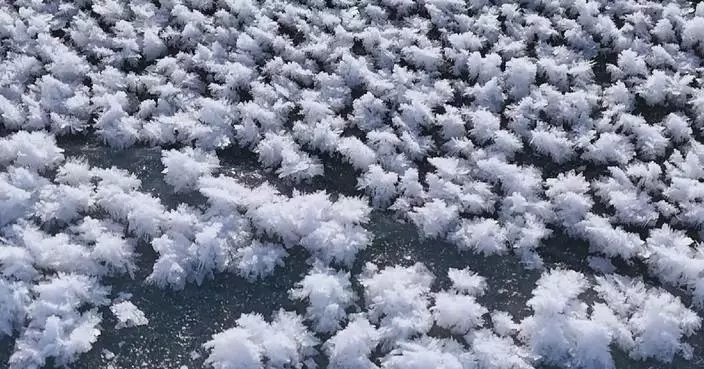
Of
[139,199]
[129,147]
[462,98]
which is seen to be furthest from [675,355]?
[129,147]

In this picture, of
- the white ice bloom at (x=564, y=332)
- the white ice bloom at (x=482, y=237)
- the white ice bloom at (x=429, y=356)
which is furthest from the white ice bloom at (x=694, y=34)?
the white ice bloom at (x=429, y=356)

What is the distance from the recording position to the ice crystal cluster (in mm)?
3578

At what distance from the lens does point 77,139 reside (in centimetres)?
438

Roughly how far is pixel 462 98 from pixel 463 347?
182 cm

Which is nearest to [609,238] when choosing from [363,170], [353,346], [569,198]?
[569,198]

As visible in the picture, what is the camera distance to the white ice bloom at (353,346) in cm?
344

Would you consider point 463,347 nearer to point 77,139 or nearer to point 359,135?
point 359,135

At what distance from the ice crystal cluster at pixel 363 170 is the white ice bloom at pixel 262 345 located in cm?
1

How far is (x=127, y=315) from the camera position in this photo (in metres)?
3.59

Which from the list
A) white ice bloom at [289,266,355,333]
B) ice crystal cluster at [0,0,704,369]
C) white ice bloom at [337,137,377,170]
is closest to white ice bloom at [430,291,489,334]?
ice crystal cluster at [0,0,704,369]

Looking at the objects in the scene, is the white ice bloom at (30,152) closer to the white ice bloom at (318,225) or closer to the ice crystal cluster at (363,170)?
the ice crystal cluster at (363,170)

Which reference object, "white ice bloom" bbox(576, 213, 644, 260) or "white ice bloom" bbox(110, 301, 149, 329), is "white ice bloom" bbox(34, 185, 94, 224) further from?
"white ice bloom" bbox(576, 213, 644, 260)

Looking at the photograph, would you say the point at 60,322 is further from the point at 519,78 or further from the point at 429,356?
the point at 519,78

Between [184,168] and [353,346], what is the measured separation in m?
1.47
